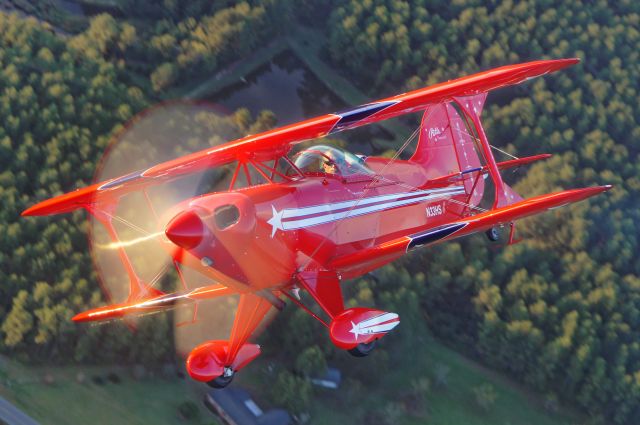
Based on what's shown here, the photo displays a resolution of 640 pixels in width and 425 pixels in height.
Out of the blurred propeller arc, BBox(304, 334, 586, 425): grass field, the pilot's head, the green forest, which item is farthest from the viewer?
BBox(304, 334, 586, 425): grass field

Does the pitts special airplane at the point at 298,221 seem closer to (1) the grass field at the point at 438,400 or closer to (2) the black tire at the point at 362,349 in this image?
(2) the black tire at the point at 362,349

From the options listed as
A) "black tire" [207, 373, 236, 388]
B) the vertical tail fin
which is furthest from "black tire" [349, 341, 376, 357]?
the vertical tail fin

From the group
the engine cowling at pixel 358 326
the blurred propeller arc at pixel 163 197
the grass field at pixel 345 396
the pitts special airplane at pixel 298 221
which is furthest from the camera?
the blurred propeller arc at pixel 163 197

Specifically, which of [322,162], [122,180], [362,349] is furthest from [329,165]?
[122,180]

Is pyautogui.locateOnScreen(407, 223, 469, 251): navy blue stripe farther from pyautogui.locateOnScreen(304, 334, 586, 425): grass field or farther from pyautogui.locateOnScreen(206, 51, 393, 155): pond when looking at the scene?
pyautogui.locateOnScreen(206, 51, 393, 155): pond

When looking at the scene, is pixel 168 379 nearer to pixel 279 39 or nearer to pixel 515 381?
pixel 515 381

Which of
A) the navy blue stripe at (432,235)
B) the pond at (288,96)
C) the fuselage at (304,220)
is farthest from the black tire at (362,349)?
the pond at (288,96)

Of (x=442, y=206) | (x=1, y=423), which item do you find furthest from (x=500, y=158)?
(x=1, y=423)

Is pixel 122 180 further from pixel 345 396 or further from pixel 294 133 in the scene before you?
pixel 345 396
